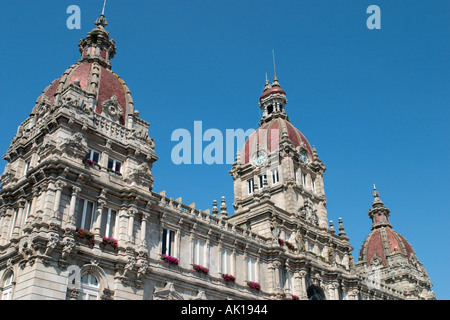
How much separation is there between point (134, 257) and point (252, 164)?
1275 inches

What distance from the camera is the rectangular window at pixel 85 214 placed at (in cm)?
3209

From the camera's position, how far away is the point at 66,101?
34.9m

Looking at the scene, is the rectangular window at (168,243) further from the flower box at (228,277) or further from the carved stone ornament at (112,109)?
the carved stone ornament at (112,109)

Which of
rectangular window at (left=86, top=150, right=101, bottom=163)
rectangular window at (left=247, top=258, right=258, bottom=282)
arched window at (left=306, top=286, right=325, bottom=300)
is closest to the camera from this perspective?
rectangular window at (left=86, top=150, right=101, bottom=163)

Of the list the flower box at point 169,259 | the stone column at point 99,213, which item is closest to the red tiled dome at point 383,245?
the flower box at point 169,259

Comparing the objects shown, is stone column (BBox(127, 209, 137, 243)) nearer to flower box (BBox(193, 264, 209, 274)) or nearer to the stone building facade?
the stone building facade

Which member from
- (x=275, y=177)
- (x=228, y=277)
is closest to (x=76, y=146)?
(x=228, y=277)

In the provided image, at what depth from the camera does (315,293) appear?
50438 millimetres

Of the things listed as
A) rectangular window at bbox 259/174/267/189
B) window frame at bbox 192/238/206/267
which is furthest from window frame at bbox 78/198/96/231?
rectangular window at bbox 259/174/267/189

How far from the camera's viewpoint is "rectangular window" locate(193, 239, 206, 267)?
3908 centimetres

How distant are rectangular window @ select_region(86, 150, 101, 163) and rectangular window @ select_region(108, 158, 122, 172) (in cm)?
106

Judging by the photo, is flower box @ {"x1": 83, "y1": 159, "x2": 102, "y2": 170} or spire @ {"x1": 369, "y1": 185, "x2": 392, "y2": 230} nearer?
flower box @ {"x1": 83, "y1": 159, "x2": 102, "y2": 170}
